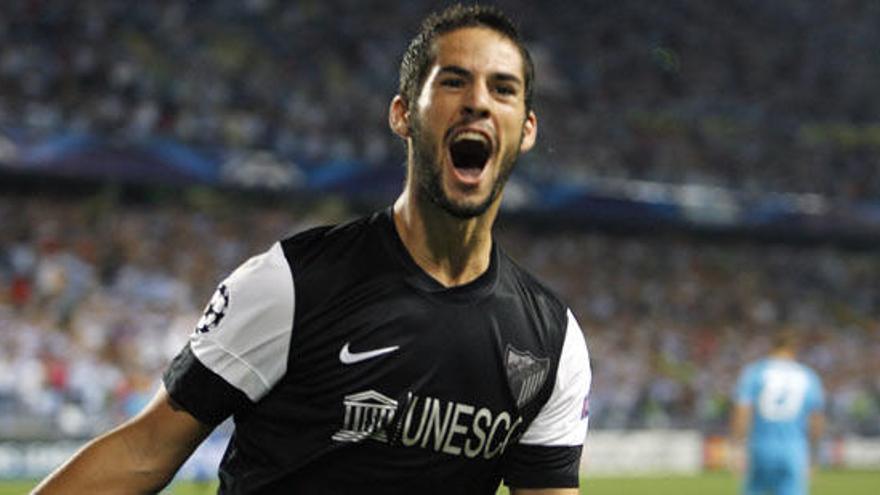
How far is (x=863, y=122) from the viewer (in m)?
30.8

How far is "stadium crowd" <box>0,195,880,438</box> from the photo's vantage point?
1622 cm

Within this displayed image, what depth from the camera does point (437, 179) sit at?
2.74 m

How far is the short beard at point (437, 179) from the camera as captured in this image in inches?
108

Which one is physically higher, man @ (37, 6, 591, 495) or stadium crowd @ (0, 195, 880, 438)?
stadium crowd @ (0, 195, 880, 438)

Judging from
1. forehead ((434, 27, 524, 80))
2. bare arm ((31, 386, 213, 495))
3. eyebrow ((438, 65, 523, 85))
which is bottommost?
bare arm ((31, 386, 213, 495))

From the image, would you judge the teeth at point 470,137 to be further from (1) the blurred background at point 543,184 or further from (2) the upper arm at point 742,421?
(1) the blurred background at point 543,184

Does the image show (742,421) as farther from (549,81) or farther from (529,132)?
(549,81)

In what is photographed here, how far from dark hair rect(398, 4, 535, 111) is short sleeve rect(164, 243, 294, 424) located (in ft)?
1.43

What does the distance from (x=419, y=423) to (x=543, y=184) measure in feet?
74.7

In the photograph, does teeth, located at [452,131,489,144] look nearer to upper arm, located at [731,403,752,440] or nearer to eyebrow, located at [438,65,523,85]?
eyebrow, located at [438,65,523,85]

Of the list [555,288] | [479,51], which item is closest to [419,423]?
[479,51]

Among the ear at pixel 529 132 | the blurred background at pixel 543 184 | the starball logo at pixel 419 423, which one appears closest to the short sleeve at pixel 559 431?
the starball logo at pixel 419 423

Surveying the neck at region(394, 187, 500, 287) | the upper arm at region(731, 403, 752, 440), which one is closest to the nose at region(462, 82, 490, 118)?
the neck at region(394, 187, 500, 287)

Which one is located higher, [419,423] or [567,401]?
[567,401]
